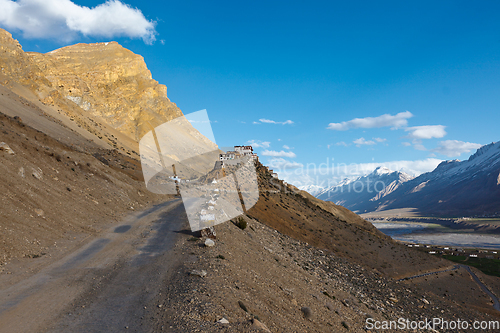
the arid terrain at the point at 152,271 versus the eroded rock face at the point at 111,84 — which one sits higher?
the eroded rock face at the point at 111,84

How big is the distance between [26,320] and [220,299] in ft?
18.2

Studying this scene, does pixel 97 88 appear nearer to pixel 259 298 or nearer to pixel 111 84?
pixel 111 84

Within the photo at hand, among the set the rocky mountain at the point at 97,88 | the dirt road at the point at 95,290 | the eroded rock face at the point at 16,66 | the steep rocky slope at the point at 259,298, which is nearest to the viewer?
the dirt road at the point at 95,290

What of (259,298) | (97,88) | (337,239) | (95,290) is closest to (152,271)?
(95,290)

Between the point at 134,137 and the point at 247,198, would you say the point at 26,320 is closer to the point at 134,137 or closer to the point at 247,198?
the point at 247,198

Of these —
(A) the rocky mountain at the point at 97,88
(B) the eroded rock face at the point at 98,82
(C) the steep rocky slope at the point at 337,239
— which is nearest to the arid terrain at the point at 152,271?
(C) the steep rocky slope at the point at 337,239

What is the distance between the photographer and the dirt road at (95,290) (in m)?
7.70

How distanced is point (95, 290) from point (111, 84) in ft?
437

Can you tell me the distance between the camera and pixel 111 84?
123m

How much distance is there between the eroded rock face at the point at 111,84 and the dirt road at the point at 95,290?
104640 millimetres

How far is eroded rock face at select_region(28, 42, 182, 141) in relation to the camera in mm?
105250

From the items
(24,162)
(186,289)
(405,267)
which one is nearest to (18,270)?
(186,289)

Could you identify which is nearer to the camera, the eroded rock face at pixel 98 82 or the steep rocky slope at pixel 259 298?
the steep rocky slope at pixel 259 298

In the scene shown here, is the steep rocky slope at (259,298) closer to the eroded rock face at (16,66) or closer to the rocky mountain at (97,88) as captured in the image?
the rocky mountain at (97,88)
